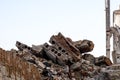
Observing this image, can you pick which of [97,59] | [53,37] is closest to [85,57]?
[97,59]

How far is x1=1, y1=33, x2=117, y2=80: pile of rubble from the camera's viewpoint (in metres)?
16.5

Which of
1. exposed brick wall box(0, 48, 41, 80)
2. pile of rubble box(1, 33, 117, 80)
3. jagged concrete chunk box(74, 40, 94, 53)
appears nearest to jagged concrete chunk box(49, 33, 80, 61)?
pile of rubble box(1, 33, 117, 80)

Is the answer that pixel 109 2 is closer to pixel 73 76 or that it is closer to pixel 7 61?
pixel 73 76

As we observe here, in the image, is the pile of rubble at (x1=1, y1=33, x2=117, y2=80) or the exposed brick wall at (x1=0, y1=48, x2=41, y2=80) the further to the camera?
the pile of rubble at (x1=1, y1=33, x2=117, y2=80)

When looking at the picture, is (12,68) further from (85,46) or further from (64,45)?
(85,46)

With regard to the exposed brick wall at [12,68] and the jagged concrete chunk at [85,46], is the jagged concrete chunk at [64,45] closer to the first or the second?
the jagged concrete chunk at [85,46]

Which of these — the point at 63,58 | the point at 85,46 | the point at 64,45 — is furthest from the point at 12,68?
the point at 85,46

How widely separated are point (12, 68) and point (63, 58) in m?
10.7

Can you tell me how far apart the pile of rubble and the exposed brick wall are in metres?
7.08

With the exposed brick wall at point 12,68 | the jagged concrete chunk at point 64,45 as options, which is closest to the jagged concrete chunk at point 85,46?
the jagged concrete chunk at point 64,45

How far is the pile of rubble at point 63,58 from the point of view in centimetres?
1651

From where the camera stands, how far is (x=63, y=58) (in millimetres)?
17875

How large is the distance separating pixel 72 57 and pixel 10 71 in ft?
36.8

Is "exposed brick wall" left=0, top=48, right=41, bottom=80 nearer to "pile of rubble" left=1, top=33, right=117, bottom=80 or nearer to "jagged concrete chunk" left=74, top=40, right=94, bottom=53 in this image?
"pile of rubble" left=1, top=33, right=117, bottom=80
